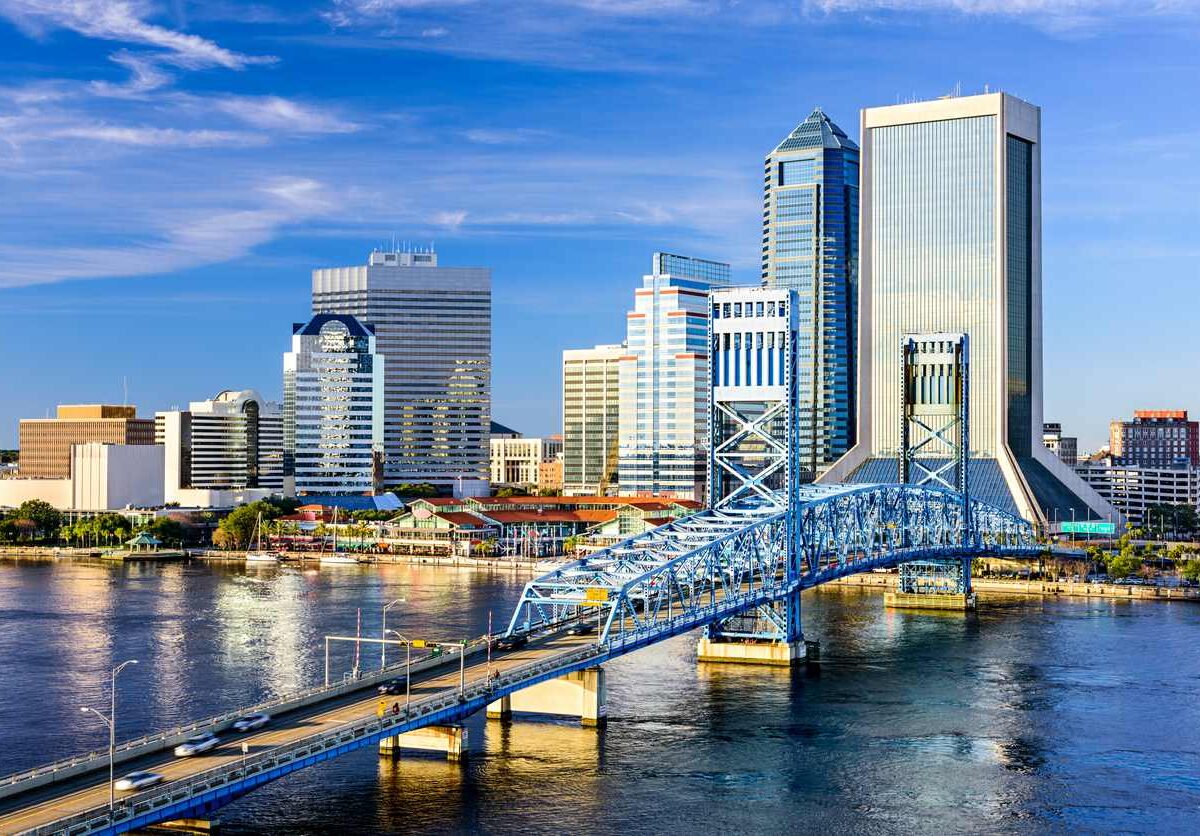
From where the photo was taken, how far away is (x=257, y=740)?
68625mm

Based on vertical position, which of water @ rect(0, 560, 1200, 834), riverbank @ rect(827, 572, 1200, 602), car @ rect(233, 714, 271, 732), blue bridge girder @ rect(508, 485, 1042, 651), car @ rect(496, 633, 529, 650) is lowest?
water @ rect(0, 560, 1200, 834)

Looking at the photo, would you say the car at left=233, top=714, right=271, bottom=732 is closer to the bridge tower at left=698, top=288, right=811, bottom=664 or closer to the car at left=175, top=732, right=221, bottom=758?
the car at left=175, top=732, right=221, bottom=758

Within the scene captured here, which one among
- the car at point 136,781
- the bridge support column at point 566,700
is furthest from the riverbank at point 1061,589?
the car at point 136,781

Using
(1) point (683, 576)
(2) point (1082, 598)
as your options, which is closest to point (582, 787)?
(1) point (683, 576)

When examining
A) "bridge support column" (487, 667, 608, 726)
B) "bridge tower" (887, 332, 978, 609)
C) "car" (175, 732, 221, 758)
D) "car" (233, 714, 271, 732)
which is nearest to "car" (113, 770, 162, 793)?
"car" (175, 732, 221, 758)

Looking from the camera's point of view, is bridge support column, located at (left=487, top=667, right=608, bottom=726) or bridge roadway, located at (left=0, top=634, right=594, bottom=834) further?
bridge support column, located at (left=487, top=667, right=608, bottom=726)

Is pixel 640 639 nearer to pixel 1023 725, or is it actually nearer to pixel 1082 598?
pixel 1023 725

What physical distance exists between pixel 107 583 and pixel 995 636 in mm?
115091

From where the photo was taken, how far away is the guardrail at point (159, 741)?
202 feet

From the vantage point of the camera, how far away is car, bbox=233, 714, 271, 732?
70.9 m

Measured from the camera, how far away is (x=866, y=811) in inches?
2820

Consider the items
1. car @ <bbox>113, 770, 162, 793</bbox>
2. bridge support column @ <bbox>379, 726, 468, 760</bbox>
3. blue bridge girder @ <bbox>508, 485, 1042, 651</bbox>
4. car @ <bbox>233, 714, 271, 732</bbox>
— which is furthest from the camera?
blue bridge girder @ <bbox>508, 485, 1042, 651</bbox>

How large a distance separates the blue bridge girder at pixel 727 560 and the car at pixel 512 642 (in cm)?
72

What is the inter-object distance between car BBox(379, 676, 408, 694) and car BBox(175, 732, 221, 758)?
40.2 ft
